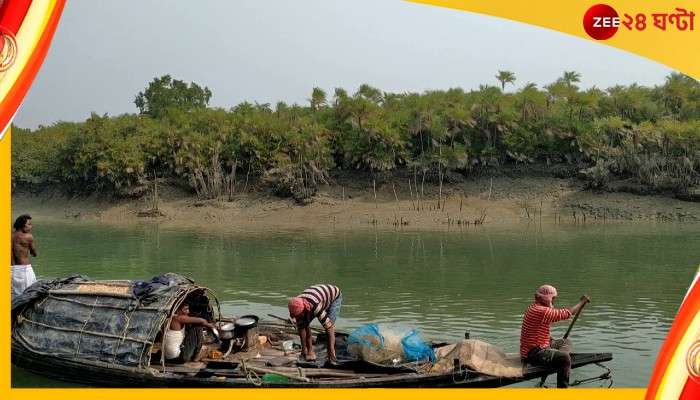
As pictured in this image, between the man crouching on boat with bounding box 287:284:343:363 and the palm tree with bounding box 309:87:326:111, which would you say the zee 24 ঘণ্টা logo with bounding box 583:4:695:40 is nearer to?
the man crouching on boat with bounding box 287:284:343:363

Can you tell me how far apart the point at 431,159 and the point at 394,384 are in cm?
2625

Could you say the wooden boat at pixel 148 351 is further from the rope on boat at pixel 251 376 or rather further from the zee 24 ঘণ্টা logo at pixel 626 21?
the zee 24 ঘণ্টা logo at pixel 626 21

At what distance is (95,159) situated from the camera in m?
35.1

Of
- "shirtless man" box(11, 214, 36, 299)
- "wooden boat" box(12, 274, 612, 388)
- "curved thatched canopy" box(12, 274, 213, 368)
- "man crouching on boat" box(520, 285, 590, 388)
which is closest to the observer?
"man crouching on boat" box(520, 285, 590, 388)

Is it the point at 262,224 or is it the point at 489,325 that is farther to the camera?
the point at 262,224

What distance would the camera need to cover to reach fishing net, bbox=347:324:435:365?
25.8 ft

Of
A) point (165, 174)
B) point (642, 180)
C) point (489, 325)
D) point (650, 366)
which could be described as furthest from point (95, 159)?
point (650, 366)

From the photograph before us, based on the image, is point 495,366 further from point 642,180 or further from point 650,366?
point 642,180

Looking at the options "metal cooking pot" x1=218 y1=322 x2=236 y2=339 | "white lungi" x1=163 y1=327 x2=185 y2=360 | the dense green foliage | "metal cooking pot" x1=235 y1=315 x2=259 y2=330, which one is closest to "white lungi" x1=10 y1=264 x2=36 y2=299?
"white lungi" x1=163 y1=327 x2=185 y2=360

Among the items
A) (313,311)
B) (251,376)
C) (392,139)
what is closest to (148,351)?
(251,376)

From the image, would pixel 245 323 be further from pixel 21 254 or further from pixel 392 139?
pixel 392 139

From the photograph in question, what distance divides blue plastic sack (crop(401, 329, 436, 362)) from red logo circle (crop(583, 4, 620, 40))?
3.66 meters

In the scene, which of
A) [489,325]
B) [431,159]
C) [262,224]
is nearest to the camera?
[489,325]

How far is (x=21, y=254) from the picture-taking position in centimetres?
896
